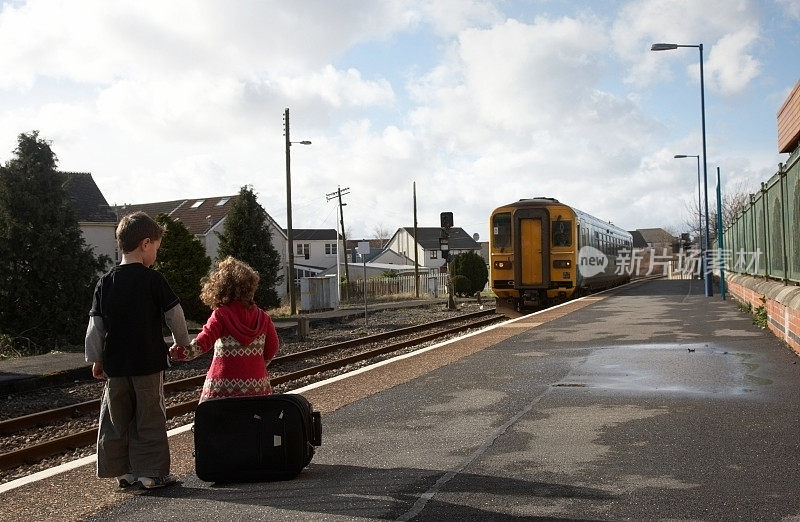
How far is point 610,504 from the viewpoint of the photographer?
4.22m

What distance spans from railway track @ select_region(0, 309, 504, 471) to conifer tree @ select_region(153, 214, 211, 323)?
860 centimetres

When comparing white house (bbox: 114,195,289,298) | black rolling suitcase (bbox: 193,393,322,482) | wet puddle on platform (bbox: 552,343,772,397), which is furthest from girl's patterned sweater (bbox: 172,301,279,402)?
white house (bbox: 114,195,289,298)

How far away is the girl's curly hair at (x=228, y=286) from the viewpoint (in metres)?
5.10

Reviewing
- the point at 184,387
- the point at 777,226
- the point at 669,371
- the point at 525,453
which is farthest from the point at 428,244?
the point at 525,453

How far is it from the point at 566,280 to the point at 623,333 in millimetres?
9577

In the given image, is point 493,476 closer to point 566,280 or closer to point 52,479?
point 52,479

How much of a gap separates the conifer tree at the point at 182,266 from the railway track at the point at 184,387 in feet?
28.2

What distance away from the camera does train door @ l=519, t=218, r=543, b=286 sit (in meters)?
22.8

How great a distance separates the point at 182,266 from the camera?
2661 cm

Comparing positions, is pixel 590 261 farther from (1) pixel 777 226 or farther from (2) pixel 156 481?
(2) pixel 156 481

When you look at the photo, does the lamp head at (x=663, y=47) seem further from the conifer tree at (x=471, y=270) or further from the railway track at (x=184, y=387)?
the conifer tree at (x=471, y=270)

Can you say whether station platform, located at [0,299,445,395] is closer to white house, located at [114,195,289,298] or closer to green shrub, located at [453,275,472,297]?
green shrub, located at [453,275,472,297]

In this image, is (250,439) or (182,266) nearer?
(250,439)

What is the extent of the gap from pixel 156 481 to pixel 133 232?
1.44 m
